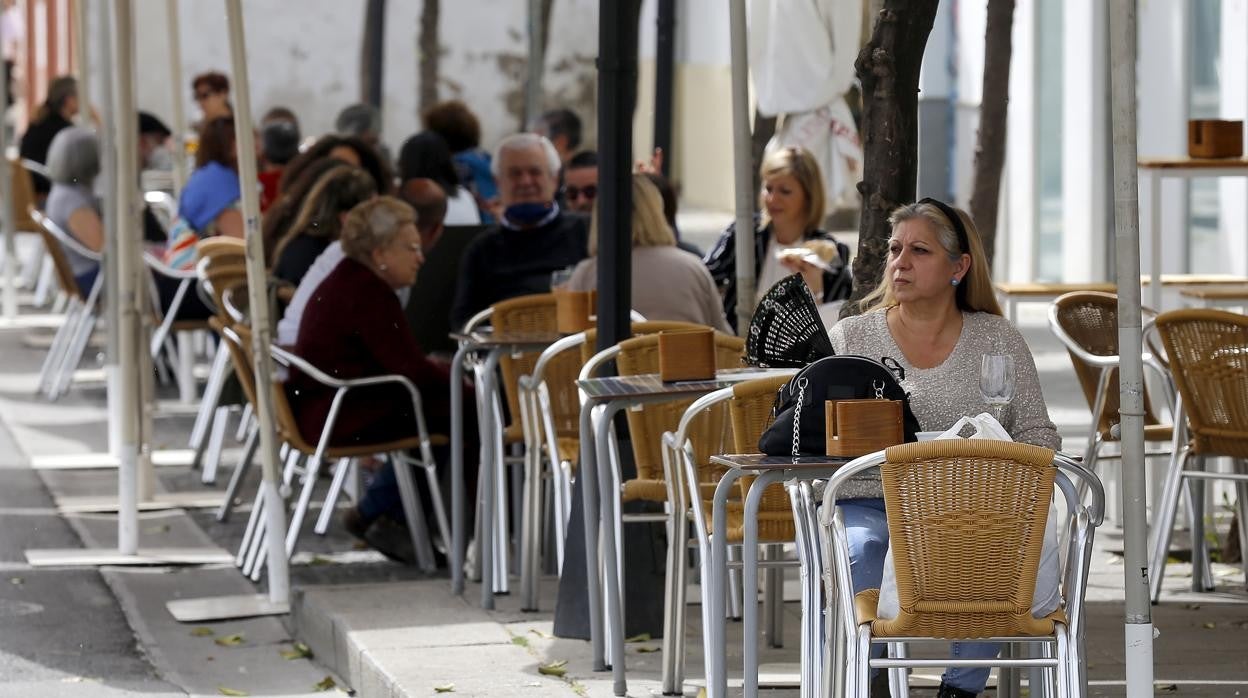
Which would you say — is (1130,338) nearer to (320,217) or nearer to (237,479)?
(320,217)

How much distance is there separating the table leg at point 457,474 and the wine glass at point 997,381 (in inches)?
117

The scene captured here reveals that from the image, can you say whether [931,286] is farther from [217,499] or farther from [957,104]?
[957,104]

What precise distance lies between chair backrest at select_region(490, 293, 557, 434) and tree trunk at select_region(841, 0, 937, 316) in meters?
1.62

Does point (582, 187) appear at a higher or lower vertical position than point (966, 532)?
higher

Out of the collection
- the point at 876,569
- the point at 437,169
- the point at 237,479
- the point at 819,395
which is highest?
the point at 437,169

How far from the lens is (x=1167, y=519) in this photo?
7.31 meters

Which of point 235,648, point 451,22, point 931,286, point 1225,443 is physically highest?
point 451,22

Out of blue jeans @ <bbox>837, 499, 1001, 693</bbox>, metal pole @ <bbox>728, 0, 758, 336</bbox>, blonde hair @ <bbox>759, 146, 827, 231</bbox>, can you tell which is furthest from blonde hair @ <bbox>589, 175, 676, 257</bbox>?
blue jeans @ <bbox>837, 499, 1001, 693</bbox>

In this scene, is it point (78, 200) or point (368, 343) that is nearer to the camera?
point (368, 343)

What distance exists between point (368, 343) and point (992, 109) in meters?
2.79

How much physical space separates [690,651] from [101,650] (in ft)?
6.92

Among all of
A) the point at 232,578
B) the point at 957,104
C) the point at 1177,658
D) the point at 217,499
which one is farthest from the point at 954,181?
the point at 1177,658

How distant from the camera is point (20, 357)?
1616 centimetres

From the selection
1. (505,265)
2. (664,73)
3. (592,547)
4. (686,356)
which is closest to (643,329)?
(592,547)
